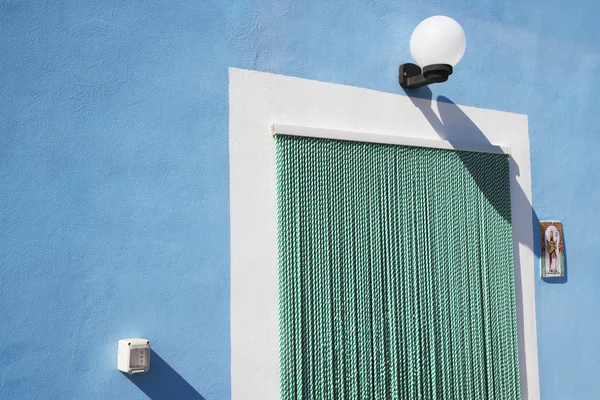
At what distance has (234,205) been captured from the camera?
329 cm

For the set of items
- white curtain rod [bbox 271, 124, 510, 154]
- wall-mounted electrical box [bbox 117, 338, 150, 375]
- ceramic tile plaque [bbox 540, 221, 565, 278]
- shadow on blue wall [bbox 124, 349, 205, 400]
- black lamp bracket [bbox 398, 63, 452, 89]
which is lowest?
shadow on blue wall [bbox 124, 349, 205, 400]

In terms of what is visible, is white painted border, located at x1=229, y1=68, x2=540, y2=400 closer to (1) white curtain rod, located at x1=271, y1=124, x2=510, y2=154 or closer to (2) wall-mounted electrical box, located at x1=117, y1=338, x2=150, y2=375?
(1) white curtain rod, located at x1=271, y1=124, x2=510, y2=154

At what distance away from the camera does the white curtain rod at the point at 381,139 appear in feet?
11.3

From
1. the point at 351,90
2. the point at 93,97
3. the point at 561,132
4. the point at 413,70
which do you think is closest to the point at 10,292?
the point at 93,97

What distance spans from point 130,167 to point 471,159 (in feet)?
7.22

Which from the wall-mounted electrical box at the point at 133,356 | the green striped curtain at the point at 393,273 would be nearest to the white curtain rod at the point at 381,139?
the green striped curtain at the point at 393,273

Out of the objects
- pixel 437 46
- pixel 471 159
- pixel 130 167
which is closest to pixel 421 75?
pixel 437 46

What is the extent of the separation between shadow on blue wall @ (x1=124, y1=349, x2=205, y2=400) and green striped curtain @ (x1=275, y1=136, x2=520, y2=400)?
518 mm

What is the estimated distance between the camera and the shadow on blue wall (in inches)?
117

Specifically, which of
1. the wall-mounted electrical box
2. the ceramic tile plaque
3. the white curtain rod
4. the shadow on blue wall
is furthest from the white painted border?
the ceramic tile plaque

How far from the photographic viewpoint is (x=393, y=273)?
366cm

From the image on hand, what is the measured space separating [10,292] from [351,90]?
2.10 m

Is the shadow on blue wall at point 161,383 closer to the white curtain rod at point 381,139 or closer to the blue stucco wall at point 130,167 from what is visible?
the blue stucco wall at point 130,167

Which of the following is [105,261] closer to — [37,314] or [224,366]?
[37,314]
